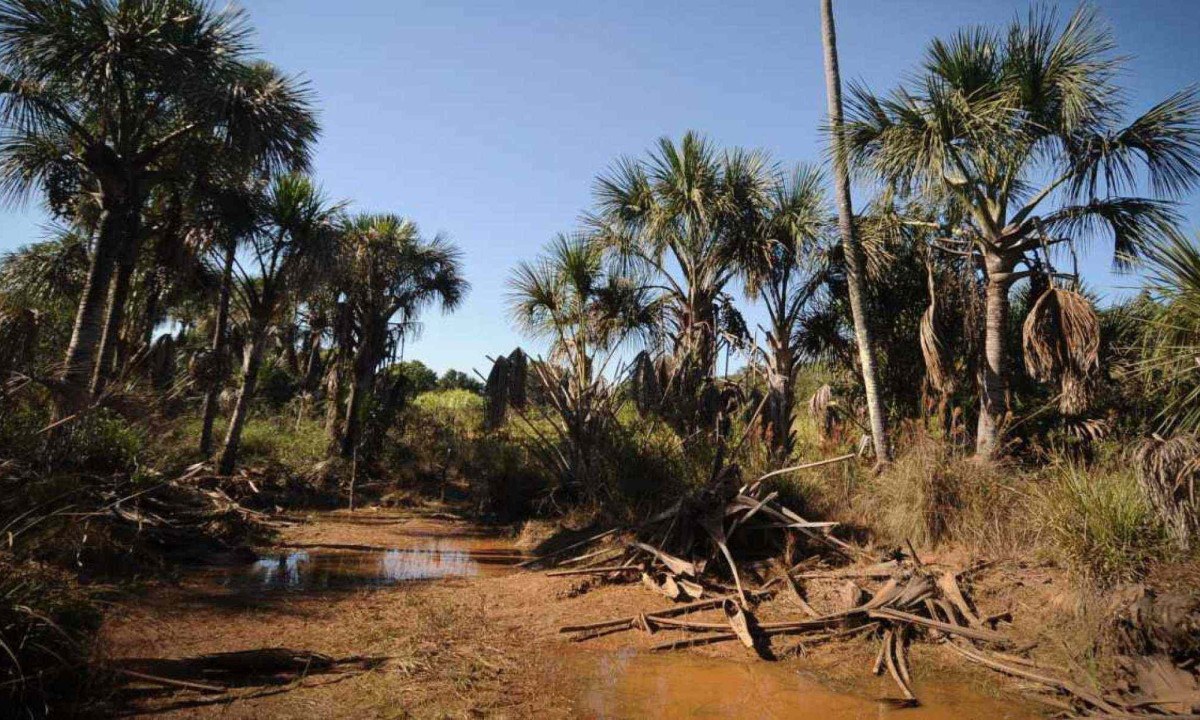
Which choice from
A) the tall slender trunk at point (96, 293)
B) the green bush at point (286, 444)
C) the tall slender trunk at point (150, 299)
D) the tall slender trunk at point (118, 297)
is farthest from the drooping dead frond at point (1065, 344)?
the tall slender trunk at point (150, 299)

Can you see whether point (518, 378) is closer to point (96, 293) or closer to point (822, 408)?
point (822, 408)

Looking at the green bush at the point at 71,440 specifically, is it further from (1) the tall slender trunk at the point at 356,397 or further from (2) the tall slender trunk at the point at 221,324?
(1) the tall slender trunk at the point at 356,397

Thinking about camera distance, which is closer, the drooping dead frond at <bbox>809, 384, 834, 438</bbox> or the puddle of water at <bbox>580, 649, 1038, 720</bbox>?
the puddle of water at <bbox>580, 649, 1038, 720</bbox>

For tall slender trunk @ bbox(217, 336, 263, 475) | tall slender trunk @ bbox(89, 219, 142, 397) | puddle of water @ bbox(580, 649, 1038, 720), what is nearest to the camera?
puddle of water @ bbox(580, 649, 1038, 720)

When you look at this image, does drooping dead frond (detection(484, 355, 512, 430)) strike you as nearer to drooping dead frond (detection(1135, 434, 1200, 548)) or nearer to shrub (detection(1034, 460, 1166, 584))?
shrub (detection(1034, 460, 1166, 584))

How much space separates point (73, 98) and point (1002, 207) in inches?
539

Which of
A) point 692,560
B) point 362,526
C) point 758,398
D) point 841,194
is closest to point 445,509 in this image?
point 362,526

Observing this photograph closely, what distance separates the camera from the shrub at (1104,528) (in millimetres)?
4746

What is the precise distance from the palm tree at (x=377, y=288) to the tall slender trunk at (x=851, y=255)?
12.7 meters

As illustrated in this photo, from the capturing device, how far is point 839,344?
12031mm

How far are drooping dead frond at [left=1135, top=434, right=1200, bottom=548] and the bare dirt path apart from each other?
74.2 inches

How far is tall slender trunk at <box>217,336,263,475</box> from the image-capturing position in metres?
13.0

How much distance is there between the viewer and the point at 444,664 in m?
4.49

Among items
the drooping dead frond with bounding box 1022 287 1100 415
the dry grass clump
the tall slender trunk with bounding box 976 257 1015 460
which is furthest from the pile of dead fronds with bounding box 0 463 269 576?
the drooping dead frond with bounding box 1022 287 1100 415
